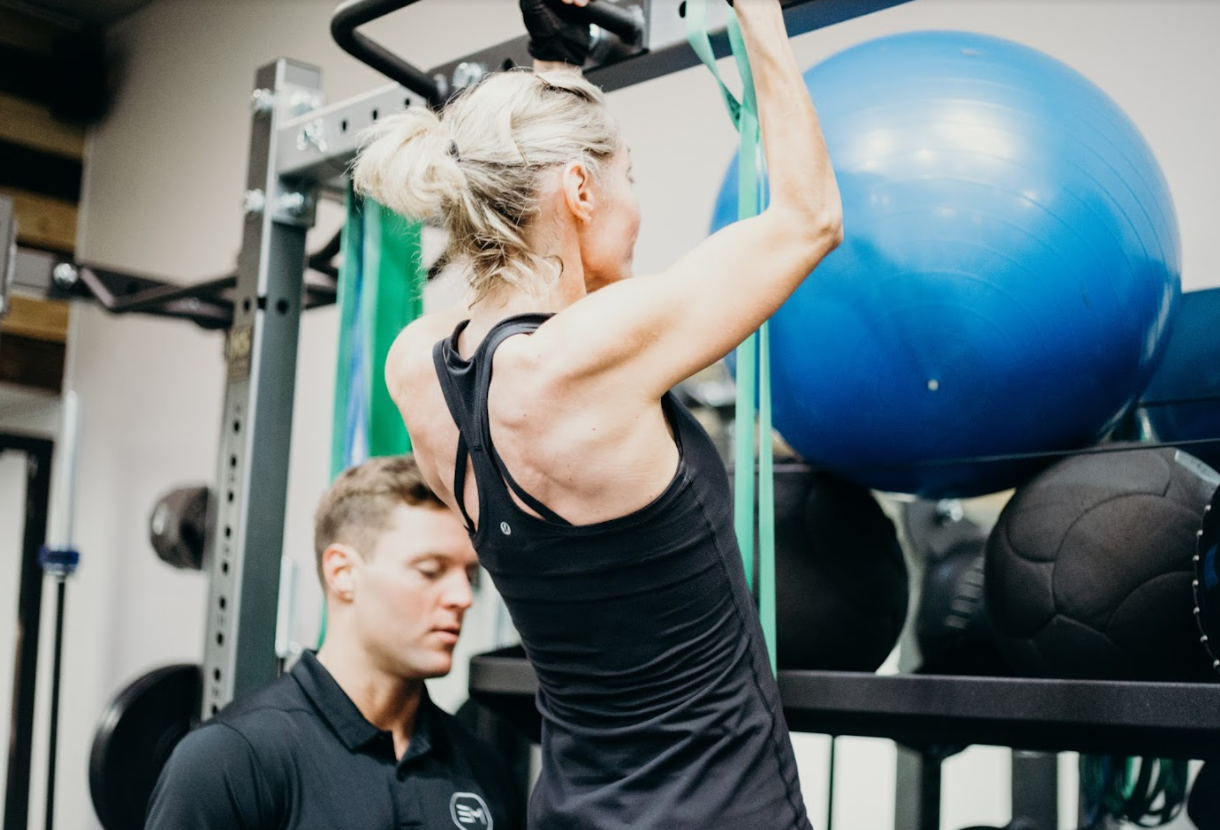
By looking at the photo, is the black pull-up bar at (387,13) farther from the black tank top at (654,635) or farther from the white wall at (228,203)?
the white wall at (228,203)

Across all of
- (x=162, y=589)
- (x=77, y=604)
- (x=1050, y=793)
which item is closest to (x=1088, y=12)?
(x=1050, y=793)

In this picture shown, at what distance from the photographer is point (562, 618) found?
1240 millimetres

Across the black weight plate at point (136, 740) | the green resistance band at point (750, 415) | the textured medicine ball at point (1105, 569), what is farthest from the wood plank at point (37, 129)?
the textured medicine ball at point (1105, 569)

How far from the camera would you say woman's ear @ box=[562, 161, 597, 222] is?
49.7 inches

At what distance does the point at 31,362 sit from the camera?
15.1ft

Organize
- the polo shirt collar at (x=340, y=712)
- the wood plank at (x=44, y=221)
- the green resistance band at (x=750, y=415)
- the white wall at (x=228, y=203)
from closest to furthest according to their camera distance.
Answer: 1. the green resistance band at (x=750, y=415)
2. the polo shirt collar at (x=340, y=712)
3. the white wall at (x=228, y=203)
4. the wood plank at (x=44, y=221)

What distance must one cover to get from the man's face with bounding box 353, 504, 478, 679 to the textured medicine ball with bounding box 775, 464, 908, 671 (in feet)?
1.96

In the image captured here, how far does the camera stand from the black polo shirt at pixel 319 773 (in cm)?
157

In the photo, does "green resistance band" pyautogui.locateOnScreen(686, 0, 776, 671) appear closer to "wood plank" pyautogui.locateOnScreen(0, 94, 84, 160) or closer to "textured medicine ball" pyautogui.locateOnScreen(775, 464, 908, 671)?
"textured medicine ball" pyautogui.locateOnScreen(775, 464, 908, 671)

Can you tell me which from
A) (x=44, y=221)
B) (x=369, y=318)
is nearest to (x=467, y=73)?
(x=369, y=318)

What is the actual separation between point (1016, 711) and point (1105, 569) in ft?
0.60

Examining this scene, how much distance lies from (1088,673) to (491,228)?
2.67 ft

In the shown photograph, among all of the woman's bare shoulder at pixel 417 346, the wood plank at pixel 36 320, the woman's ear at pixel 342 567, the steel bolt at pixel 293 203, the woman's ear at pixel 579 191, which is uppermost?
the wood plank at pixel 36 320

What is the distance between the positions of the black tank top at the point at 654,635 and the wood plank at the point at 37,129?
161 inches
